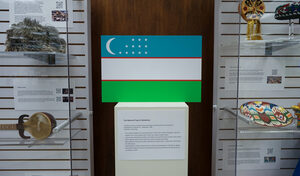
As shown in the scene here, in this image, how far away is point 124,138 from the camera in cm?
126

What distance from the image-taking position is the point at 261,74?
1326 mm

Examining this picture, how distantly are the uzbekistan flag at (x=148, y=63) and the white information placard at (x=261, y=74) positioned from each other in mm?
292

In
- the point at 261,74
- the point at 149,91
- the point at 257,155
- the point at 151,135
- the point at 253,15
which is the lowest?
the point at 257,155

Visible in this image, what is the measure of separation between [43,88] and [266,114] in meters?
1.41

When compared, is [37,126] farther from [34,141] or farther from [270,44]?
[270,44]

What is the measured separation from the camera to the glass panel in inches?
43.8

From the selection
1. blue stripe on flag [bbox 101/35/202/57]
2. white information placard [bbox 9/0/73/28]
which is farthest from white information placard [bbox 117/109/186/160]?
white information placard [bbox 9/0/73/28]

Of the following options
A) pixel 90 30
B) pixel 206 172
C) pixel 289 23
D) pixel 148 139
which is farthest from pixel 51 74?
pixel 289 23

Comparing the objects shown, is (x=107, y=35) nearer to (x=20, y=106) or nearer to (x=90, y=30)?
(x=90, y=30)

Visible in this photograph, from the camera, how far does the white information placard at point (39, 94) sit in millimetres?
1242

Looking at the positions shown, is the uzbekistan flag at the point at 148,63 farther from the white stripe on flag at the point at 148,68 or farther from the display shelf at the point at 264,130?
the display shelf at the point at 264,130

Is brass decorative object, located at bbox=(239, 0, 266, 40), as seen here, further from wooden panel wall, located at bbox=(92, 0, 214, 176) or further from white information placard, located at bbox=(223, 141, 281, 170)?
white information placard, located at bbox=(223, 141, 281, 170)

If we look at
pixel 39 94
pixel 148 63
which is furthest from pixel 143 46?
pixel 39 94

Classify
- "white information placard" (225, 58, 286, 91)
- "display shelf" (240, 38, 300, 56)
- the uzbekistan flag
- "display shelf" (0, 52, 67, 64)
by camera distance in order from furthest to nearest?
the uzbekistan flag, "white information placard" (225, 58, 286, 91), "display shelf" (240, 38, 300, 56), "display shelf" (0, 52, 67, 64)
